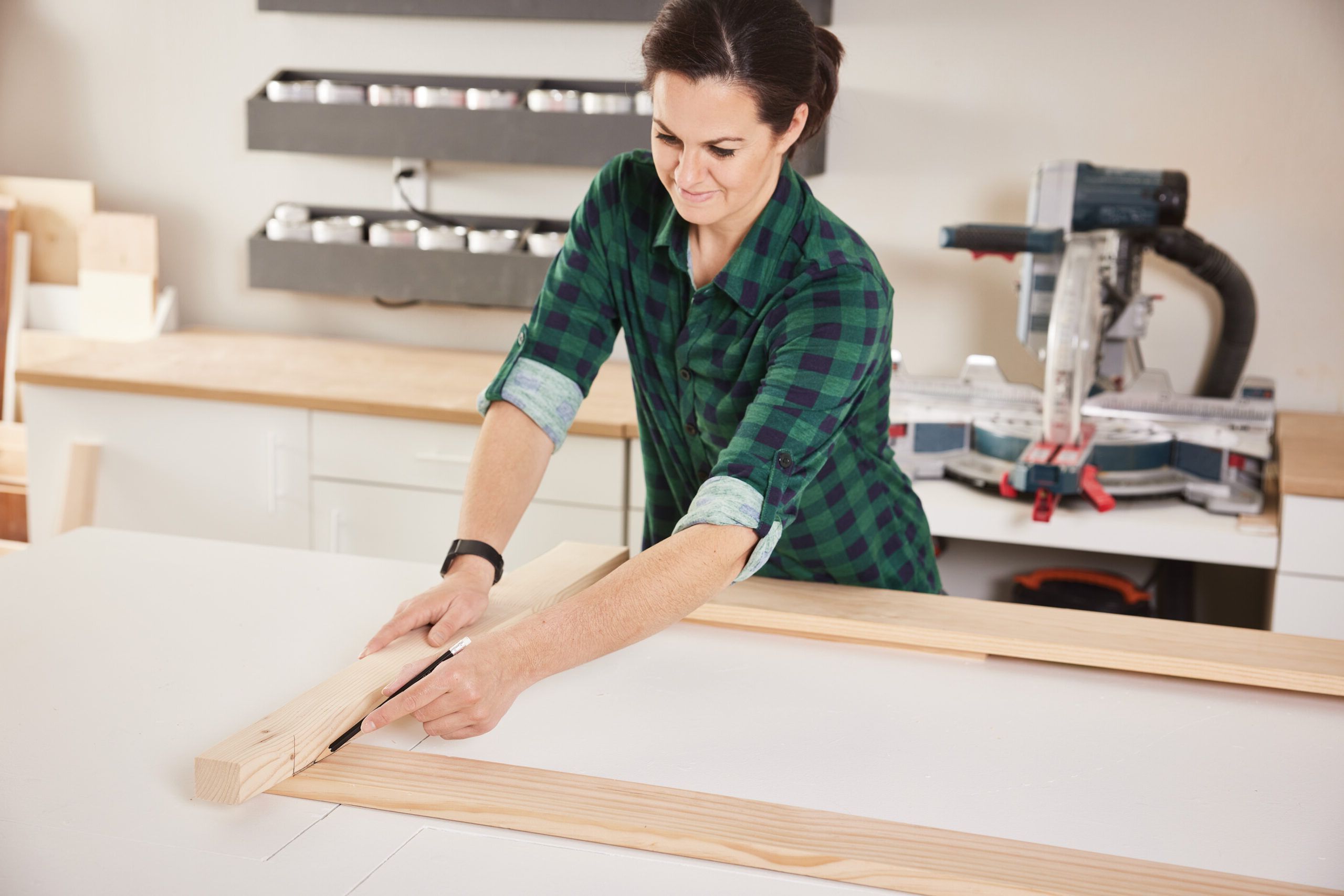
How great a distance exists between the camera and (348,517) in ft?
7.71

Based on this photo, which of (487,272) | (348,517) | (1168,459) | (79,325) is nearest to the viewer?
(1168,459)

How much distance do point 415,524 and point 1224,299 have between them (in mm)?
1675

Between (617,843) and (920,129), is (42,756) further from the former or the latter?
(920,129)

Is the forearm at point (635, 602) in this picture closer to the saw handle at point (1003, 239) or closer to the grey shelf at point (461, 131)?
the saw handle at point (1003, 239)

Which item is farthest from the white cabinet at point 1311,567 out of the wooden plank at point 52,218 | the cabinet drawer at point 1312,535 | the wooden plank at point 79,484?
the wooden plank at point 52,218

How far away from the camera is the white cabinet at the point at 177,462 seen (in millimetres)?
2346

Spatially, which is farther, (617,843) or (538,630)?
(538,630)

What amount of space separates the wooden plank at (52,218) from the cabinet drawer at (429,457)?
1.09 metres

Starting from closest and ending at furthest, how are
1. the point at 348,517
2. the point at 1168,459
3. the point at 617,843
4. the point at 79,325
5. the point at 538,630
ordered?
the point at 617,843, the point at 538,630, the point at 1168,459, the point at 348,517, the point at 79,325

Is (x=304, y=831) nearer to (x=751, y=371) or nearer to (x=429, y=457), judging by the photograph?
(x=751, y=371)

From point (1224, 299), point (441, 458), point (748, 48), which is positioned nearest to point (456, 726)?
point (748, 48)

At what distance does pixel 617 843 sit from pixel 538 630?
9.8 inches

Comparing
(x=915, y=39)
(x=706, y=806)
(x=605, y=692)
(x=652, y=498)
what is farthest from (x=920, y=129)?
(x=706, y=806)

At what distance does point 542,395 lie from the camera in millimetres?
1307
